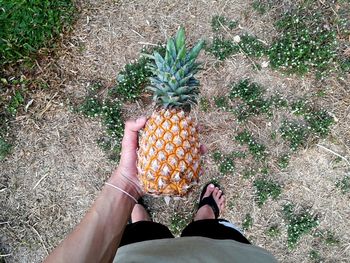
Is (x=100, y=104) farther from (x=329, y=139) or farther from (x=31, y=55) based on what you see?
(x=329, y=139)

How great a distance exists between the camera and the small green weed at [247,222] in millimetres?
3939

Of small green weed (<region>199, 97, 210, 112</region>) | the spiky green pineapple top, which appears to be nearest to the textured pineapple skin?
the spiky green pineapple top

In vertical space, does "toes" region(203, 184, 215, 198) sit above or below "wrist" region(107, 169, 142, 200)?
below

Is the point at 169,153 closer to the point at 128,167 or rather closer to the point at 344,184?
the point at 128,167

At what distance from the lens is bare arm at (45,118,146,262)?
2.60m

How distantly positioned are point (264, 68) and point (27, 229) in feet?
9.51

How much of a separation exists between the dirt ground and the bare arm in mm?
714

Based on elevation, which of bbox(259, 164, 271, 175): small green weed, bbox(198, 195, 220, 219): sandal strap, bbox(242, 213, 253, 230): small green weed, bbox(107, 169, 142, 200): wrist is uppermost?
bbox(259, 164, 271, 175): small green weed

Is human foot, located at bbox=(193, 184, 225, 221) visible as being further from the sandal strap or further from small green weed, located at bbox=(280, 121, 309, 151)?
small green weed, located at bbox=(280, 121, 309, 151)

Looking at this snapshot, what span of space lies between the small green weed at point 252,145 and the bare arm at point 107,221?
1.13 metres

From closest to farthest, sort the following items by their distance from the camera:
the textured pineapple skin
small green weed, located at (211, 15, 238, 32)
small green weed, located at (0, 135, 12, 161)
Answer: the textured pineapple skin, small green weed, located at (211, 15, 238, 32), small green weed, located at (0, 135, 12, 161)

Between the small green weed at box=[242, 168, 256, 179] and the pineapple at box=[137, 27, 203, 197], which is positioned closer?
the pineapple at box=[137, 27, 203, 197]

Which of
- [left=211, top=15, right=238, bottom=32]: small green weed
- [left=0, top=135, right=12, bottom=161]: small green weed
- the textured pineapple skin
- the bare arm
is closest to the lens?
the bare arm

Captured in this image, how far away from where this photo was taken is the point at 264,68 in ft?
12.7
